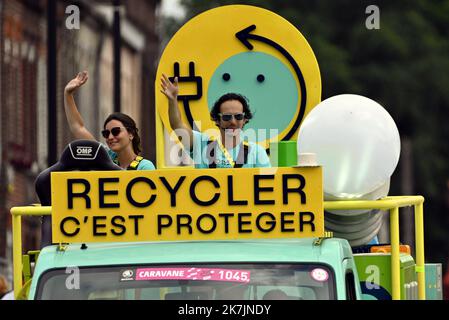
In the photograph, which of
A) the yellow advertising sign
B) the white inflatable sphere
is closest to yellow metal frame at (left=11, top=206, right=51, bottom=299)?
the yellow advertising sign

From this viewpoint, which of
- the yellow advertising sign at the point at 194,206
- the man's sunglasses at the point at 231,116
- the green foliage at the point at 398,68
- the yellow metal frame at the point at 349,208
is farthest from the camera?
the green foliage at the point at 398,68

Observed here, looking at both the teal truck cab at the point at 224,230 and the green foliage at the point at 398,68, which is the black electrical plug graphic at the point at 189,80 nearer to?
the teal truck cab at the point at 224,230

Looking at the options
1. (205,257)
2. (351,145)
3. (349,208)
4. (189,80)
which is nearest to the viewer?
(205,257)

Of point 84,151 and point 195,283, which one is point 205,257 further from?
point 84,151

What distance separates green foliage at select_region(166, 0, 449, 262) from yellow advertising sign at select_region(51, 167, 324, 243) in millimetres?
42970

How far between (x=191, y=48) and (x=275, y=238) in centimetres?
418

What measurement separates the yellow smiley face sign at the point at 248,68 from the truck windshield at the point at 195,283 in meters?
4.12

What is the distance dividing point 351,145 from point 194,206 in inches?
54.2

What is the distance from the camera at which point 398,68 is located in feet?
179

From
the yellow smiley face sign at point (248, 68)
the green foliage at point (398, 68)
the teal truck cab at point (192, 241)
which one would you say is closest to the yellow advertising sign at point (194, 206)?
the teal truck cab at point (192, 241)

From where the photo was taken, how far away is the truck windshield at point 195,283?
816cm

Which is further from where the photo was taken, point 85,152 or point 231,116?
point 231,116

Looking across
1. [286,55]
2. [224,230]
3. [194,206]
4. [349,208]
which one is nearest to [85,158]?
[194,206]

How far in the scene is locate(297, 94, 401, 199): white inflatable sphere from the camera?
9.69 meters
